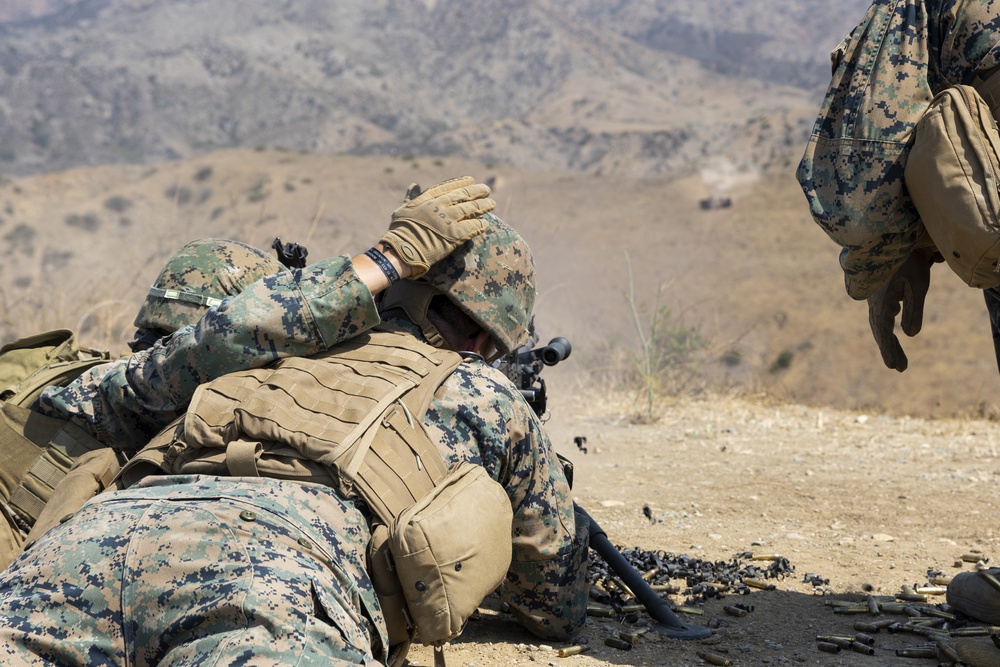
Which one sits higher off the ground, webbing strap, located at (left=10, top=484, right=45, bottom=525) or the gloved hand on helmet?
the gloved hand on helmet

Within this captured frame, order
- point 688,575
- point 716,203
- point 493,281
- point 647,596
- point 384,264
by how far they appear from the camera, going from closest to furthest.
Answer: point 384,264
point 493,281
point 647,596
point 688,575
point 716,203

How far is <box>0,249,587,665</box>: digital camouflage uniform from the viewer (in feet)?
6.57

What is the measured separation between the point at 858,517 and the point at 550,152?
2067 inches

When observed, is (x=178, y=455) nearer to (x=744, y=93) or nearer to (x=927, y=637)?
(x=927, y=637)

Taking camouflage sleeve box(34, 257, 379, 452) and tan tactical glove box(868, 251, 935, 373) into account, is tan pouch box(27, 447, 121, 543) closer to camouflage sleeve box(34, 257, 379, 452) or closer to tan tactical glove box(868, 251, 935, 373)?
camouflage sleeve box(34, 257, 379, 452)

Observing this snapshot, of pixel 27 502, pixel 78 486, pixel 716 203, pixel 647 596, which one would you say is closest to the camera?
pixel 78 486

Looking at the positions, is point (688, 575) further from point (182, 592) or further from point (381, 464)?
point (182, 592)

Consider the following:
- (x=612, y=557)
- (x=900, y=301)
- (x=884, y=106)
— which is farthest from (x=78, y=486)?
(x=900, y=301)

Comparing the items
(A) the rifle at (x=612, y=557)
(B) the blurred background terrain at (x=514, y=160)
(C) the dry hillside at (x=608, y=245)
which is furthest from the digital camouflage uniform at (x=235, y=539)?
(C) the dry hillside at (x=608, y=245)

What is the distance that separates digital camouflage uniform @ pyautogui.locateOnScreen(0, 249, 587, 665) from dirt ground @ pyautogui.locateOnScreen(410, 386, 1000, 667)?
100 centimetres

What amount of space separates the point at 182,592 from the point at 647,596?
6.92 ft

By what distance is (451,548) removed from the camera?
233cm

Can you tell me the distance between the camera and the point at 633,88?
252 ft

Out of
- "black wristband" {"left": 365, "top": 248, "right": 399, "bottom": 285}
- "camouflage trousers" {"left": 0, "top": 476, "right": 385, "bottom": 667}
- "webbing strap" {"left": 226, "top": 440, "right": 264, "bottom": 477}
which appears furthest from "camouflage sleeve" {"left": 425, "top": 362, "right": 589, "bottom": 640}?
"camouflage trousers" {"left": 0, "top": 476, "right": 385, "bottom": 667}
